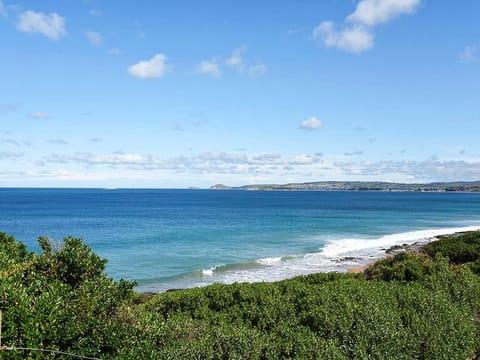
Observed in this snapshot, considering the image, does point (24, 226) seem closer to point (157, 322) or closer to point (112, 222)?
point (112, 222)

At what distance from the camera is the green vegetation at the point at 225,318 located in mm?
7227

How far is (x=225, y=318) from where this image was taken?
11656 millimetres

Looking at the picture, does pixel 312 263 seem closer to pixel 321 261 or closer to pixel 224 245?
pixel 321 261

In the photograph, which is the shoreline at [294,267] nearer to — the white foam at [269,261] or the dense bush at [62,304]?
the white foam at [269,261]

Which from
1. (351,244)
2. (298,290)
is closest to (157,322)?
(298,290)

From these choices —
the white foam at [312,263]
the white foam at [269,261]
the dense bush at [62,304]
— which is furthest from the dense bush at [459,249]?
the dense bush at [62,304]

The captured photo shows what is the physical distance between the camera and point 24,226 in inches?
2603

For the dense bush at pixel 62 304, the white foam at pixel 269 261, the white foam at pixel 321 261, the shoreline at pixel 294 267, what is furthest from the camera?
the white foam at pixel 269 261

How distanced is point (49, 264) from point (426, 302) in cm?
992

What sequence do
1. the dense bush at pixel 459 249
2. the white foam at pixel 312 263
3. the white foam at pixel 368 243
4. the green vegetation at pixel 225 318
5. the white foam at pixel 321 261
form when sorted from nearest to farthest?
the green vegetation at pixel 225 318, the dense bush at pixel 459 249, the white foam at pixel 312 263, the white foam at pixel 321 261, the white foam at pixel 368 243

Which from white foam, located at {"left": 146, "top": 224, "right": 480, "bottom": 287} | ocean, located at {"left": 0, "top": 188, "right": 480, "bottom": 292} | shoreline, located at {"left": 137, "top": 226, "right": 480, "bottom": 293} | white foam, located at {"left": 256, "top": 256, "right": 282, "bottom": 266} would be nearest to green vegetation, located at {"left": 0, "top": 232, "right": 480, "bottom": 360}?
shoreline, located at {"left": 137, "top": 226, "right": 480, "bottom": 293}

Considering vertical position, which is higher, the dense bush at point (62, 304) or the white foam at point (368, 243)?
the dense bush at point (62, 304)

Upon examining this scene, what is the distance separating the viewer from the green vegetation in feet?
23.7

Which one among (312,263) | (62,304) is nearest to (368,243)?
(312,263)
